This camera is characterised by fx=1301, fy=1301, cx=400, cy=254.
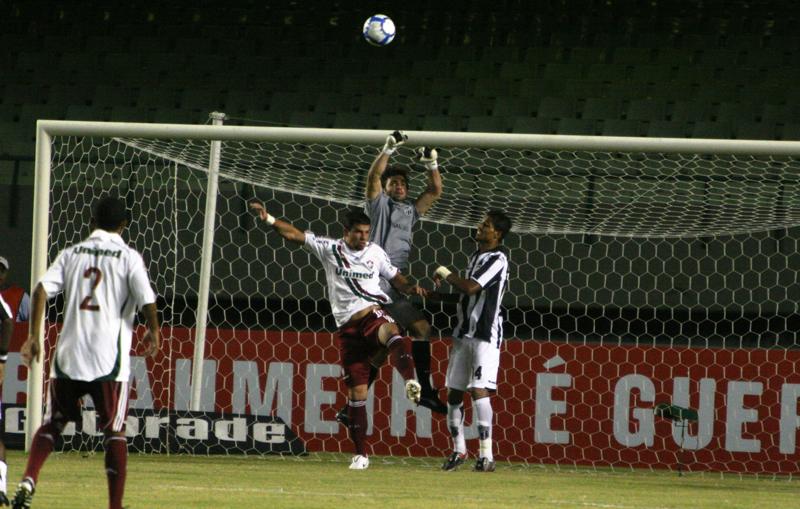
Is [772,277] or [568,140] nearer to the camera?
[568,140]

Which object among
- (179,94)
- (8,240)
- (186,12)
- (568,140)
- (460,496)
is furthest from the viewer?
(186,12)

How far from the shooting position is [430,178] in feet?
29.8

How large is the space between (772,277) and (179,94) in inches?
284

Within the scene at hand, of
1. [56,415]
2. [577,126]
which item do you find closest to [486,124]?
[577,126]

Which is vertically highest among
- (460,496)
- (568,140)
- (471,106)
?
(471,106)

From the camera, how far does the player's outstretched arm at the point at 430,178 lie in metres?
8.80

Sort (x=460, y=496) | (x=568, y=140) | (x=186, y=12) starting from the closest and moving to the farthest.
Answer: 1. (x=460, y=496)
2. (x=568, y=140)
3. (x=186, y=12)

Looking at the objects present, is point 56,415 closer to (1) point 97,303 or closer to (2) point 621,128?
(1) point 97,303

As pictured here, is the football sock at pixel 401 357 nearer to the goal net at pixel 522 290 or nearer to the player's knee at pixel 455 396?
the player's knee at pixel 455 396

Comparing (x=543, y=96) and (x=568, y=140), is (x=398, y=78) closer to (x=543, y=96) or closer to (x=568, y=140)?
(x=543, y=96)

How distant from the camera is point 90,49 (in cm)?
1579

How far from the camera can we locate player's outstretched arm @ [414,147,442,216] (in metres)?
8.80

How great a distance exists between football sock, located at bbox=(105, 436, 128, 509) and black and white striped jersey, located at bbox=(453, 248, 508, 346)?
12.4ft

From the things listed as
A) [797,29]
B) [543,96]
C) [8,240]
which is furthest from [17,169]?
[797,29]
